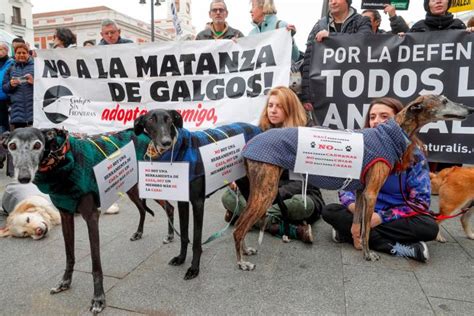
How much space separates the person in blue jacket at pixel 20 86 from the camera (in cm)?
636

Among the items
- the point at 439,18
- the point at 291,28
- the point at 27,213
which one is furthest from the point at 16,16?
the point at 439,18

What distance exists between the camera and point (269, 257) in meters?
3.19

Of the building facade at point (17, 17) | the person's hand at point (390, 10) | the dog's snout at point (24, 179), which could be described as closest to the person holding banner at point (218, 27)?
the person's hand at point (390, 10)

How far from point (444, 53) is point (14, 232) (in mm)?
5429

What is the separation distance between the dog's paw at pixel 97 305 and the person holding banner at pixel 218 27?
403 cm

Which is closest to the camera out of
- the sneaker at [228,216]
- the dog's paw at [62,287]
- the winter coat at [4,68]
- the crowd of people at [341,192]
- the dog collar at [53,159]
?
the dog collar at [53,159]

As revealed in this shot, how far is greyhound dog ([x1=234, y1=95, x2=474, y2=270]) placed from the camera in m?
2.86

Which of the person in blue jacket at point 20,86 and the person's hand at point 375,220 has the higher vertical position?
the person in blue jacket at point 20,86

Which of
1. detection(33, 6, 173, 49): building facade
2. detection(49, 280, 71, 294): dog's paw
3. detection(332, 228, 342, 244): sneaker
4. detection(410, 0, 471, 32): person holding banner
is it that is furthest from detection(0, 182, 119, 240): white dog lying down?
detection(33, 6, 173, 49): building facade

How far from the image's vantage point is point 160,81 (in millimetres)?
5488

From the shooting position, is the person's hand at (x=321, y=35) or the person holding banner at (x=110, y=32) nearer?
the person's hand at (x=321, y=35)

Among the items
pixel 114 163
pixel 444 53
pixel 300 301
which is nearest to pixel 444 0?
pixel 444 53

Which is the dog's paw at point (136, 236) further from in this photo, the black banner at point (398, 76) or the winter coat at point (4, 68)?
the winter coat at point (4, 68)

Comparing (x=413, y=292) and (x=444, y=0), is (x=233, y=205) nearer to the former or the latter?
(x=413, y=292)
